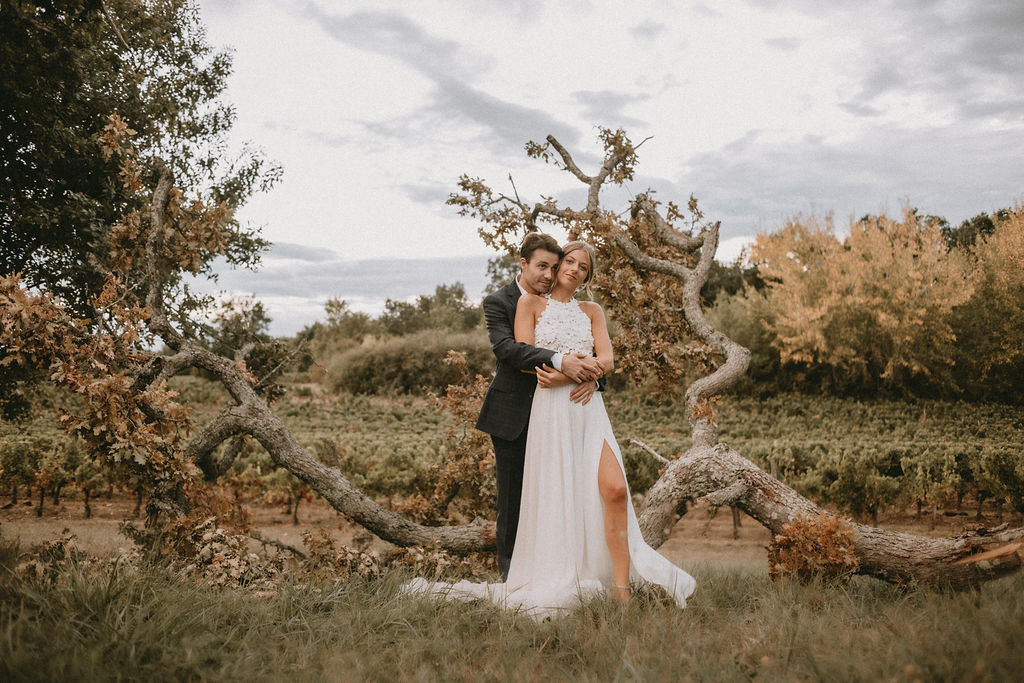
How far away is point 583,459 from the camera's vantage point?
3711 mm

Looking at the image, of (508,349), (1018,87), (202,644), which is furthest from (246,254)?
(1018,87)

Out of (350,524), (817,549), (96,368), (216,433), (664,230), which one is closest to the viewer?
(817,549)

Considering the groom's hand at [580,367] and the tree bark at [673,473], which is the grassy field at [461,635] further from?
the groom's hand at [580,367]

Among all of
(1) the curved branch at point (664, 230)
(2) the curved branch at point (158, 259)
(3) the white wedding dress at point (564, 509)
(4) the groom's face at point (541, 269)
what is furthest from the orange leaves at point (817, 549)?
(2) the curved branch at point (158, 259)

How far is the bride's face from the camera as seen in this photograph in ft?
12.3

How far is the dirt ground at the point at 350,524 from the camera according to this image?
7.73 m

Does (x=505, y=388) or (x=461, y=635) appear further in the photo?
(x=505, y=388)

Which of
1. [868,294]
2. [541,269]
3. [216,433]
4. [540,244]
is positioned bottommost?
[216,433]

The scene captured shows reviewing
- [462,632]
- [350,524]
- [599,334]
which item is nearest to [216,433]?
[462,632]

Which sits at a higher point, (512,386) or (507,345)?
(507,345)

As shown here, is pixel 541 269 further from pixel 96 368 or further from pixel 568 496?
pixel 96 368

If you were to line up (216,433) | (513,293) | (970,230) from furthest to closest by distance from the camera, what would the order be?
(970,230) → (216,433) → (513,293)

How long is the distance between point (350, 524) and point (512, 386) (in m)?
5.64

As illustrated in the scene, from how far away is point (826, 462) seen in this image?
8.91m
